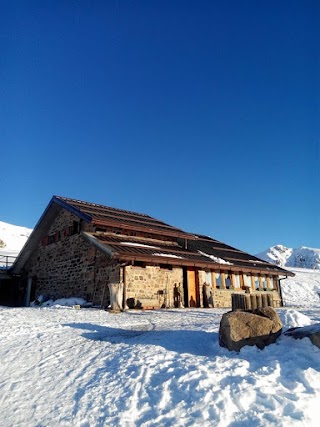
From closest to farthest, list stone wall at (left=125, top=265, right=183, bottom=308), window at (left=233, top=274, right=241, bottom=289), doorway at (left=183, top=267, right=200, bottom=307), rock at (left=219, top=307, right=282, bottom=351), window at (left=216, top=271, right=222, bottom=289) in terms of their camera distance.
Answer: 1. rock at (left=219, top=307, right=282, bottom=351)
2. stone wall at (left=125, top=265, right=183, bottom=308)
3. doorway at (left=183, top=267, right=200, bottom=307)
4. window at (left=216, top=271, right=222, bottom=289)
5. window at (left=233, top=274, right=241, bottom=289)

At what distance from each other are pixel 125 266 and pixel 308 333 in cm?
Answer: 1028

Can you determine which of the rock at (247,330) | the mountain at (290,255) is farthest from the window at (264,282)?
the mountain at (290,255)

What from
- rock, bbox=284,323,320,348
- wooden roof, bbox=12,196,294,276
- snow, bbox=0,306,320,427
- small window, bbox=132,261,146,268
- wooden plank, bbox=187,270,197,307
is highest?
wooden roof, bbox=12,196,294,276

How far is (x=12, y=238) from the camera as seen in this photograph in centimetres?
5806

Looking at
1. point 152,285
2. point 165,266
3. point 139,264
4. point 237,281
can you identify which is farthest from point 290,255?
point 139,264

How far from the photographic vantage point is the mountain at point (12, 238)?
5079 cm

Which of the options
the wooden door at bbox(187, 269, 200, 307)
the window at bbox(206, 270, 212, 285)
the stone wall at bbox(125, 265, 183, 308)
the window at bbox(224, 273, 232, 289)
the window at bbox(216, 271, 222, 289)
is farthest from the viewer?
the window at bbox(224, 273, 232, 289)

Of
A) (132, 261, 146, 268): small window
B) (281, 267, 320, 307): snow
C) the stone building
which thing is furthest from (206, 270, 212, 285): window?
(281, 267, 320, 307): snow

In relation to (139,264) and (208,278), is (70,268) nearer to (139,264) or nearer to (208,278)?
(139,264)

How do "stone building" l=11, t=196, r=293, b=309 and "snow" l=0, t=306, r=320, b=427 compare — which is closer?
"snow" l=0, t=306, r=320, b=427

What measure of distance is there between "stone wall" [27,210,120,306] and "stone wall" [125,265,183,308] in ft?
2.81

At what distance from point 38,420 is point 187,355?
2655 mm

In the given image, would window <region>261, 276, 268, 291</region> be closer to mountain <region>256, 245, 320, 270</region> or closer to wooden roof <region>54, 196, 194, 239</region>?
wooden roof <region>54, 196, 194, 239</region>

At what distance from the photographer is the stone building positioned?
631 inches
